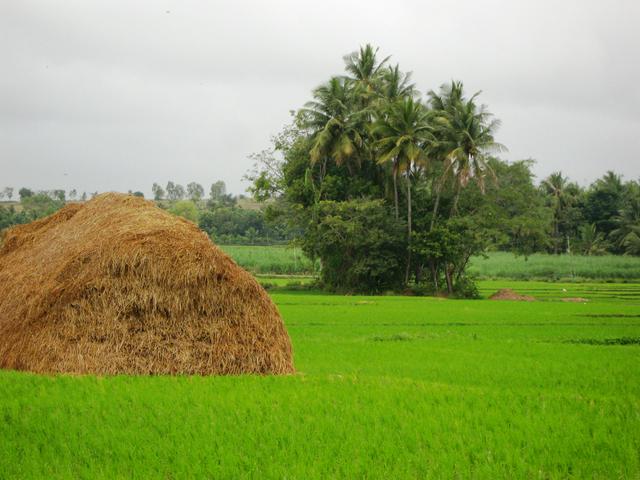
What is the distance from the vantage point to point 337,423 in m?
6.61

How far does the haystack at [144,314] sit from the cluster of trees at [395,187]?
83.2 feet

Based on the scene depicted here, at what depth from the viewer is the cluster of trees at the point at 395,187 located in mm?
34531

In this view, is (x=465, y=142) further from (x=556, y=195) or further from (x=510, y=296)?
(x=556, y=195)

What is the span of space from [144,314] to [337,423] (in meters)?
3.58

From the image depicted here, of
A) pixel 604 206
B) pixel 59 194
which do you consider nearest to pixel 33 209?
pixel 59 194

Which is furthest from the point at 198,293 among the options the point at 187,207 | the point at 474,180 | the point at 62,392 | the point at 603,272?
the point at 187,207

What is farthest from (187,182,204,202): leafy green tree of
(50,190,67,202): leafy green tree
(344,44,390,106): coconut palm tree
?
(344,44,390,106): coconut palm tree

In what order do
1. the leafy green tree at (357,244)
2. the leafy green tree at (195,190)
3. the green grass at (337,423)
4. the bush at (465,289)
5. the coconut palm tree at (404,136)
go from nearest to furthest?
the green grass at (337,423), the coconut palm tree at (404,136), the bush at (465,289), the leafy green tree at (357,244), the leafy green tree at (195,190)

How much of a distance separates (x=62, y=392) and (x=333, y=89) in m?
32.1

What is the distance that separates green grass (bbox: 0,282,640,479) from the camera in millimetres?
5461

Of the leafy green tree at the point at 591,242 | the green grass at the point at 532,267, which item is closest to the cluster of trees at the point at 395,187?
the green grass at the point at 532,267

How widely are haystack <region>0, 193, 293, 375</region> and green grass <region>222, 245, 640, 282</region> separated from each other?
126ft

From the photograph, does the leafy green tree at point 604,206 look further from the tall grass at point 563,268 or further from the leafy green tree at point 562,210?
the tall grass at point 563,268

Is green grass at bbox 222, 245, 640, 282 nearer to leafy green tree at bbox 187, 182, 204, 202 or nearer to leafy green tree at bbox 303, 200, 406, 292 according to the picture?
leafy green tree at bbox 303, 200, 406, 292
